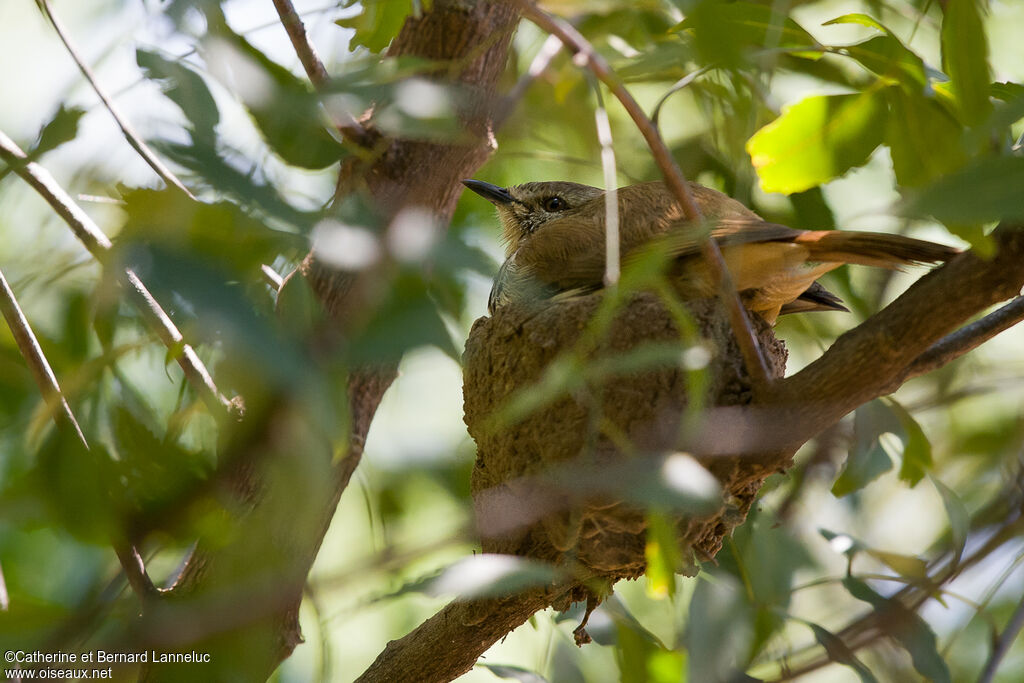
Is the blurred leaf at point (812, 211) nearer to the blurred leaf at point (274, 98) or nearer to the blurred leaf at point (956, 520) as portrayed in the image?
the blurred leaf at point (956, 520)

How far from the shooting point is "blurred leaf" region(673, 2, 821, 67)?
4.62 ft

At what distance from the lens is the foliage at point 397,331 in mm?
1308

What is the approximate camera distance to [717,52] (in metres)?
1.41

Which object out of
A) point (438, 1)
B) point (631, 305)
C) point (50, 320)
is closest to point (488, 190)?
point (438, 1)

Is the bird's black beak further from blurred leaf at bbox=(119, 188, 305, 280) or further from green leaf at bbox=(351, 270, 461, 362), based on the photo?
blurred leaf at bbox=(119, 188, 305, 280)

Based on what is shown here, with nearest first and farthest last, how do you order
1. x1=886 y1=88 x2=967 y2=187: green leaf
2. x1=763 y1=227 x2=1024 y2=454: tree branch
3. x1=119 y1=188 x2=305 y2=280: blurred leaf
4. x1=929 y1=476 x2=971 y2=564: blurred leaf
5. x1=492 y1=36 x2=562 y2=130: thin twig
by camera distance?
x1=119 y1=188 x2=305 y2=280: blurred leaf < x1=763 y1=227 x2=1024 y2=454: tree branch < x1=886 y1=88 x2=967 y2=187: green leaf < x1=929 y1=476 x2=971 y2=564: blurred leaf < x1=492 y1=36 x2=562 y2=130: thin twig

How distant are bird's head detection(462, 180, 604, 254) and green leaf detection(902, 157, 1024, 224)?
84.0 inches

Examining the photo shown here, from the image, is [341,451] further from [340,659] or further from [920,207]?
[340,659]

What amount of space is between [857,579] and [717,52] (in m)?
1.67

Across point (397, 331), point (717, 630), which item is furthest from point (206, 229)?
point (717, 630)

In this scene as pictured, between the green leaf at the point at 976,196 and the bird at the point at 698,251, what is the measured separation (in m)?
0.55

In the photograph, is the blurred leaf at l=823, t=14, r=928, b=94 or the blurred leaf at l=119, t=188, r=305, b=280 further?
the blurred leaf at l=823, t=14, r=928, b=94

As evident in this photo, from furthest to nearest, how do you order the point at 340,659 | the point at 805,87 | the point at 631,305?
the point at 805,87 < the point at 340,659 < the point at 631,305

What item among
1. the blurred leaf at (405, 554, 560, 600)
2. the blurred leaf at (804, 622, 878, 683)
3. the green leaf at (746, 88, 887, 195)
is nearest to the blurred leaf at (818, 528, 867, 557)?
the blurred leaf at (804, 622, 878, 683)
